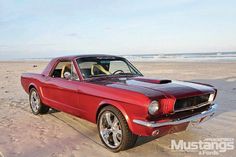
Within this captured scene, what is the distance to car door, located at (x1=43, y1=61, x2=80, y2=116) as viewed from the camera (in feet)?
16.9

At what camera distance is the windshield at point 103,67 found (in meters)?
5.34

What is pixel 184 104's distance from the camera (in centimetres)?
408

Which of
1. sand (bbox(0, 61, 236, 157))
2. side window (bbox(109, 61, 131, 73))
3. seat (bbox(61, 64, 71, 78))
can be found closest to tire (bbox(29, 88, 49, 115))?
sand (bbox(0, 61, 236, 157))

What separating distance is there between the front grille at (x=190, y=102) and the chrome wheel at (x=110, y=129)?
930 millimetres

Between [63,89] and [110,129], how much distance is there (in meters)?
1.57

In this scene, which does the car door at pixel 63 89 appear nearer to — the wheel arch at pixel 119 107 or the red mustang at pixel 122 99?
the red mustang at pixel 122 99

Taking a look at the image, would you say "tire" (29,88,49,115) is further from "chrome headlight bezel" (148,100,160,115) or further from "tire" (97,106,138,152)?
"chrome headlight bezel" (148,100,160,115)

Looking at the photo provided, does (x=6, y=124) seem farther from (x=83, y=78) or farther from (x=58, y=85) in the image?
(x=83, y=78)

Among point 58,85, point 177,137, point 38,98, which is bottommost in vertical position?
point 177,137

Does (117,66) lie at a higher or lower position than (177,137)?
higher

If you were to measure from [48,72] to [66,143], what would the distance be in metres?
2.28

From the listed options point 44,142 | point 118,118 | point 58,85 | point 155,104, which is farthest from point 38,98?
point 155,104

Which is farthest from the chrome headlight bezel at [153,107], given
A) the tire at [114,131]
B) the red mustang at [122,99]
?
the tire at [114,131]

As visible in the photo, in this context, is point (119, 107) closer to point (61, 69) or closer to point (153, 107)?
point (153, 107)
